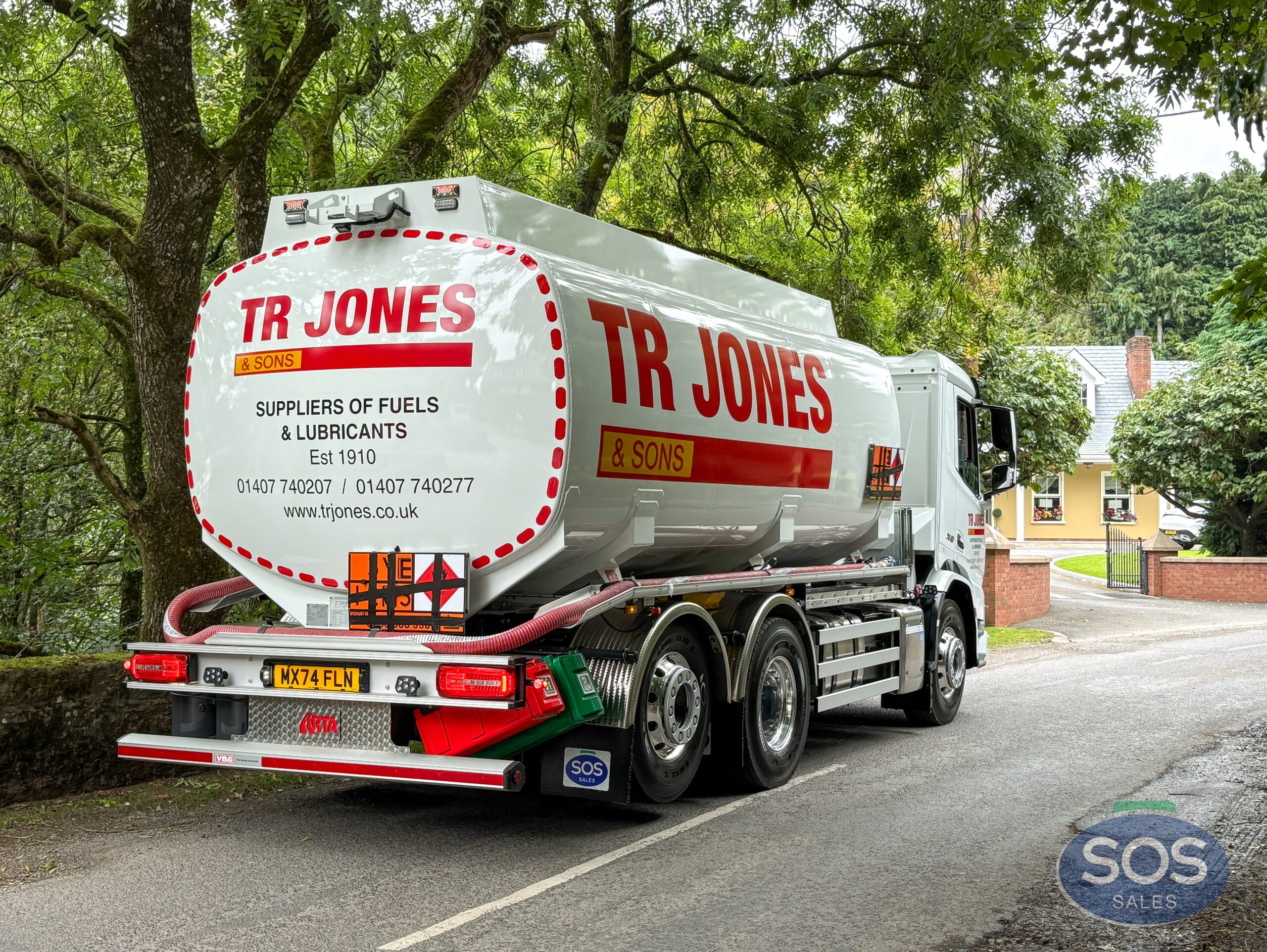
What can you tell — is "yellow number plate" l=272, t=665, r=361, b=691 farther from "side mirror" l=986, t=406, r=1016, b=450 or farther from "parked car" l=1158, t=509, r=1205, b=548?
"parked car" l=1158, t=509, r=1205, b=548

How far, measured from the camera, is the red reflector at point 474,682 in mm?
6086

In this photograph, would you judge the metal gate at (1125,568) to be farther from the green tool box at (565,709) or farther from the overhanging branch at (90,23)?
the overhanging branch at (90,23)

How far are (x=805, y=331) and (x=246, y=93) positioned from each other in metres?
4.74

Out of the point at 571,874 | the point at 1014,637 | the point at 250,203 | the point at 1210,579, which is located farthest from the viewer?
the point at 1210,579

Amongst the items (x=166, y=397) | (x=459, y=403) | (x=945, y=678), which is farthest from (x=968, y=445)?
(x=166, y=397)

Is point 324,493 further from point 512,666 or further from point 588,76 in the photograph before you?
point 588,76

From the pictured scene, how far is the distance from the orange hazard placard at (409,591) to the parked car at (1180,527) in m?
37.3

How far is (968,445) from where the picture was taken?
12.1 metres

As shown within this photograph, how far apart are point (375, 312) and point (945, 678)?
6.86m

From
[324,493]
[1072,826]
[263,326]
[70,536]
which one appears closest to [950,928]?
[1072,826]

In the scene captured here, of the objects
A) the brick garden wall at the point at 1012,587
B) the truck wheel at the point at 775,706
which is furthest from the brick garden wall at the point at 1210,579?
the truck wheel at the point at 775,706

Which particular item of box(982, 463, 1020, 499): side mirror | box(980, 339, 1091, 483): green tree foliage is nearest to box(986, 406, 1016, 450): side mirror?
box(982, 463, 1020, 499): side mirror

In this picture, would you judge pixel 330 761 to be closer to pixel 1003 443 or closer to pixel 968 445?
pixel 968 445

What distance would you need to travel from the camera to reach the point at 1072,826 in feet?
23.2
